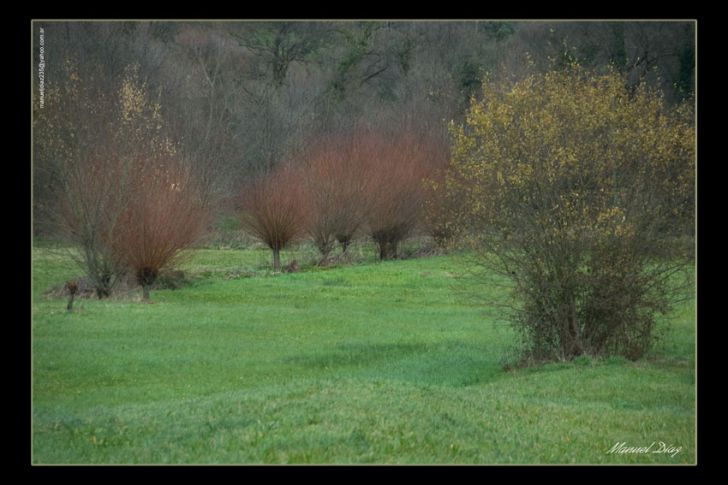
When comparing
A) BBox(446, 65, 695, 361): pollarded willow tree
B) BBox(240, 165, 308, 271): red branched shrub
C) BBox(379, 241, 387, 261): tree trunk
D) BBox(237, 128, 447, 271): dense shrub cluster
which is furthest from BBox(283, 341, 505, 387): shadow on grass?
Answer: BBox(379, 241, 387, 261): tree trunk

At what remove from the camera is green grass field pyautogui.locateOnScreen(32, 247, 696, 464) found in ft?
30.4

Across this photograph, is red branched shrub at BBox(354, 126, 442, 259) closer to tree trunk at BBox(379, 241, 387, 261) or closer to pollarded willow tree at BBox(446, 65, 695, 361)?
tree trunk at BBox(379, 241, 387, 261)

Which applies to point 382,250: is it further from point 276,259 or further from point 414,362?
point 414,362

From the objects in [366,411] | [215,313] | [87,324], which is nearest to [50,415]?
[366,411]

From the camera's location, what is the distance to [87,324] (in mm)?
14336

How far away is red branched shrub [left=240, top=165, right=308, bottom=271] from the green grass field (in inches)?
140

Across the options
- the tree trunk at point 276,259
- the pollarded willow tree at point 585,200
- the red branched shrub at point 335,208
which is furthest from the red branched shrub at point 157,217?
the pollarded willow tree at point 585,200

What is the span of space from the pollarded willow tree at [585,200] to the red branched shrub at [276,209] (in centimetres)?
898

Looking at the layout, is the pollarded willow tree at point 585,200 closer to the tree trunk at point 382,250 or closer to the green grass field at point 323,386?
the green grass field at point 323,386

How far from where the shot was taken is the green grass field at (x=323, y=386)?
30.4 ft

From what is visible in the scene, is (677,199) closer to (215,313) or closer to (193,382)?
(193,382)

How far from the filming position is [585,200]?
1305cm

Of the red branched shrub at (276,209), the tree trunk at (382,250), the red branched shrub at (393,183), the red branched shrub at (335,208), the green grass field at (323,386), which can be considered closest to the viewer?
the green grass field at (323,386)
